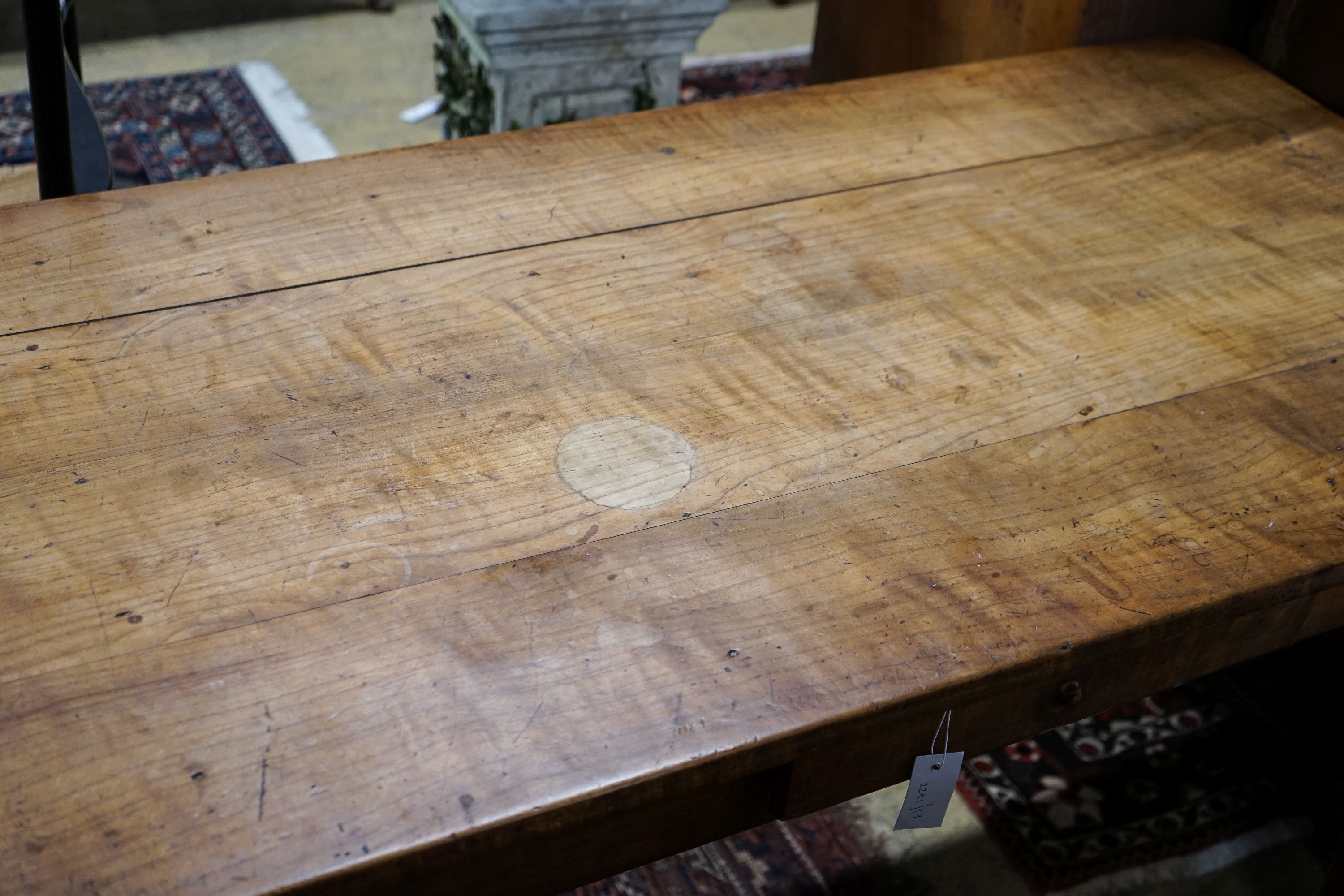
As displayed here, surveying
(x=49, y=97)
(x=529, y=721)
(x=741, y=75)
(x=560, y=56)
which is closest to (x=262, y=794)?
(x=529, y=721)

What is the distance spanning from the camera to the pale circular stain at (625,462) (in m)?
0.85

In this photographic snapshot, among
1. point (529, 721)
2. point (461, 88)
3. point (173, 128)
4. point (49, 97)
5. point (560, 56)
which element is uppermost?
point (49, 97)

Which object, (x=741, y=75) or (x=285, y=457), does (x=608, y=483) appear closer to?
(x=285, y=457)

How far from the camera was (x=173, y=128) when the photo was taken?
269cm

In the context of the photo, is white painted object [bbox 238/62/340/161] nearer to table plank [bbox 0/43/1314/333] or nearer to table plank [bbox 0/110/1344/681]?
table plank [bbox 0/43/1314/333]

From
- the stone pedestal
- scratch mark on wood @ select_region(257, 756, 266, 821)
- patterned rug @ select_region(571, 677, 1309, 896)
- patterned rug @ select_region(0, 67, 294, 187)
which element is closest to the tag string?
scratch mark on wood @ select_region(257, 756, 266, 821)

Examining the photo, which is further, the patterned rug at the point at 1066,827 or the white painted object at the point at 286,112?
the white painted object at the point at 286,112

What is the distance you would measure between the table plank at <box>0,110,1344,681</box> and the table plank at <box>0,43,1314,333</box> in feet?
0.12

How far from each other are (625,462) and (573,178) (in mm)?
409

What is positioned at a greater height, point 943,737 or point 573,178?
point 573,178

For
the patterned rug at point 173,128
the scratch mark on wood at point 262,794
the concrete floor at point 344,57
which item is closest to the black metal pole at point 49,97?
the scratch mark on wood at point 262,794

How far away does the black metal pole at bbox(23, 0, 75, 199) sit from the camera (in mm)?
1152

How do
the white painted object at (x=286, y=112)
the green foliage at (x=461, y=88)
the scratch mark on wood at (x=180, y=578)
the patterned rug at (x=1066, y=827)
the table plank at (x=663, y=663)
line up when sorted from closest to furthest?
1. the table plank at (x=663, y=663)
2. the scratch mark on wood at (x=180, y=578)
3. the patterned rug at (x=1066, y=827)
4. the green foliage at (x=461, y=88)
5. the white painted object at (x=286, y=112)

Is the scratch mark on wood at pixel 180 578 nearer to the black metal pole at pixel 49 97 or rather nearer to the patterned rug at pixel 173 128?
the black metal pole at pixel 49 97
